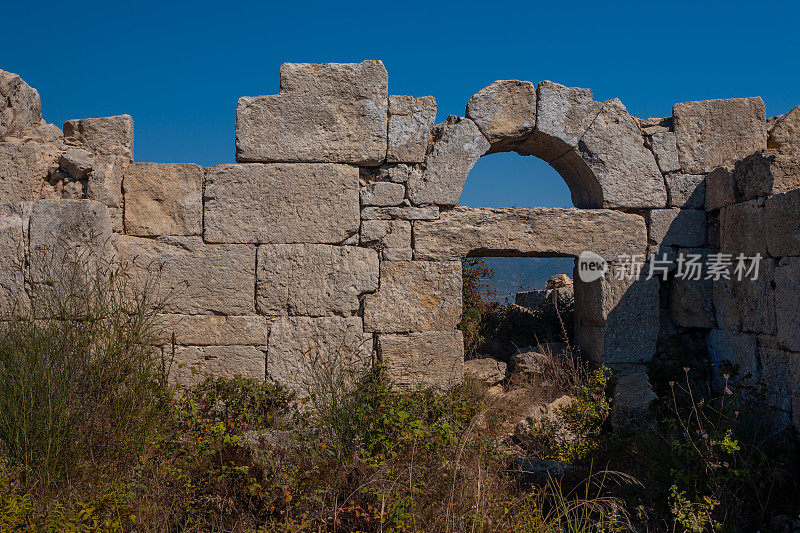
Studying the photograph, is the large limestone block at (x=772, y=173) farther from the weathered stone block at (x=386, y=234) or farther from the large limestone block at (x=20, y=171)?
the large limestone block at (x=20, y=171)

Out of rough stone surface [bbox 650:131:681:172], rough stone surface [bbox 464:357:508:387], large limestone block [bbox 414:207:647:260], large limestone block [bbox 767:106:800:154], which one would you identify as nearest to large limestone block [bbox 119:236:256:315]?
large limestone block [bbox 414:207:647:260]

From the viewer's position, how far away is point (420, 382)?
5.55 meters

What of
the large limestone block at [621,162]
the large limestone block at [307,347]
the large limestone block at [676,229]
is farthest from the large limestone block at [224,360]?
the large limestone block at [676,229]

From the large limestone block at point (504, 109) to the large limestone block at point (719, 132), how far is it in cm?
143

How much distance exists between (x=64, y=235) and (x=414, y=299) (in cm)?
292

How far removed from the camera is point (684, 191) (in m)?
5.97

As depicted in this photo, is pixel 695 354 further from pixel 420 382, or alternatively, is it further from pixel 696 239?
pixel 420 382

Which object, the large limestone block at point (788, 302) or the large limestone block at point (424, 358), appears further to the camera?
the large limestone block at point (424, 358)

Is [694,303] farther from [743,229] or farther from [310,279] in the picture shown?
[310,279]

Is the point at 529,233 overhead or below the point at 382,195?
below

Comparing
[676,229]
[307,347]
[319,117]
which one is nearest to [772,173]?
[676,229]

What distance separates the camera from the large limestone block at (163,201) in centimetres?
554

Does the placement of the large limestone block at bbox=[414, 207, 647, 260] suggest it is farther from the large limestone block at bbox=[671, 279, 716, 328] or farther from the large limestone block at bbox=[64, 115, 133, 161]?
the large limestone block at bbox=[64, 115, 133, 161]

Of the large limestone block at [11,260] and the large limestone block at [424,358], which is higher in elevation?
the large limestone block at [11,260]
